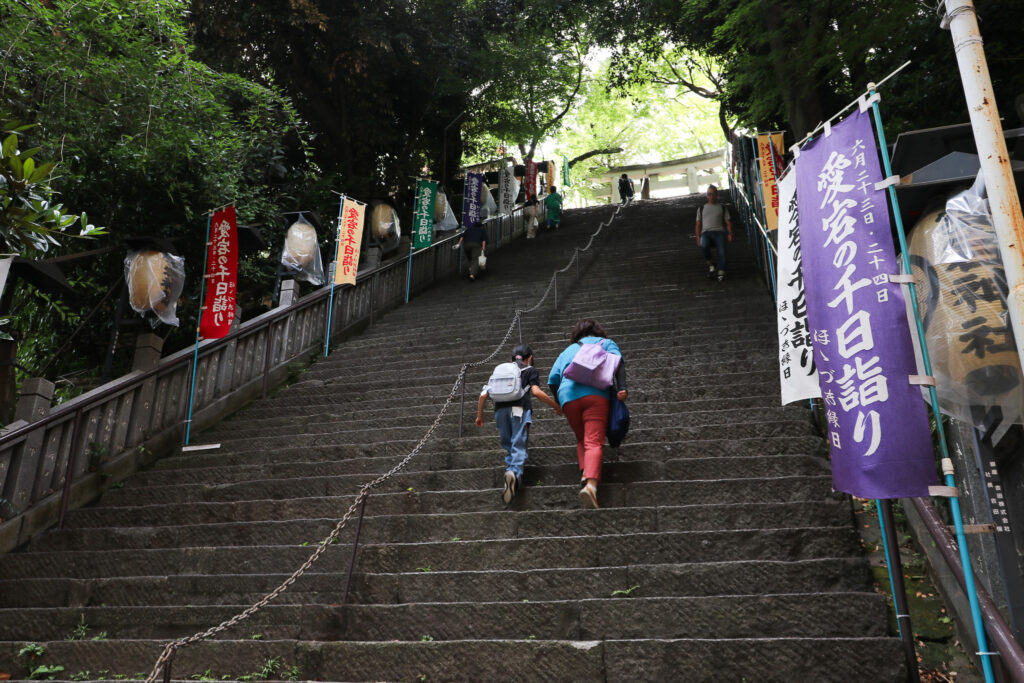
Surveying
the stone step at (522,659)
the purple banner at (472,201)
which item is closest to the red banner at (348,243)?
the purple banner at (472,201)

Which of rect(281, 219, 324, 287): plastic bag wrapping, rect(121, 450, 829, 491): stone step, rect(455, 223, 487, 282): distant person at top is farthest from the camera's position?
rect(455, 223, 487, 282): distant person at top

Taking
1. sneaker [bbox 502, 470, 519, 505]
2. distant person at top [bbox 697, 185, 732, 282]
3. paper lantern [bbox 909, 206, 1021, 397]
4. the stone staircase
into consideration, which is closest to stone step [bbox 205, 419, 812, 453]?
the stone staircase

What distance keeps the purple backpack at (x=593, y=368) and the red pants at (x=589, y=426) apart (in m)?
0.13

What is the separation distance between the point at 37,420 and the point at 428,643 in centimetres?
513

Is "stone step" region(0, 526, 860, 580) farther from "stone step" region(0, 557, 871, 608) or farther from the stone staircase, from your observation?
"stone step" region(0, 557, 871, 608)

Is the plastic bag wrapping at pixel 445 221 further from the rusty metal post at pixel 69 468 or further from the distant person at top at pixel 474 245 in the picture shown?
the rusty metal post at pixel 69 468

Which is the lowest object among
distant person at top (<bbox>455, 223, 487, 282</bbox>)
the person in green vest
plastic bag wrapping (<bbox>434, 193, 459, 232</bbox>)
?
distant person at top (<bbox>455, 223, 487, 282</bbox>)

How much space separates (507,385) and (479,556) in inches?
57.4

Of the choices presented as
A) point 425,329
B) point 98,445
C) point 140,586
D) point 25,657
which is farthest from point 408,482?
point 425,329

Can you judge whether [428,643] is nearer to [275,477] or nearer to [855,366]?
[855,366]

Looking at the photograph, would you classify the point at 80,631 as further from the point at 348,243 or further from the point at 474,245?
the point at 474,245

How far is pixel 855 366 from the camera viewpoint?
3539 mm

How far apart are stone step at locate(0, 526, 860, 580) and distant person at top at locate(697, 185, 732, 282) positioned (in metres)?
8.09

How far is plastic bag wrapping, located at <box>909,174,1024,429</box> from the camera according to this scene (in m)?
3.14
